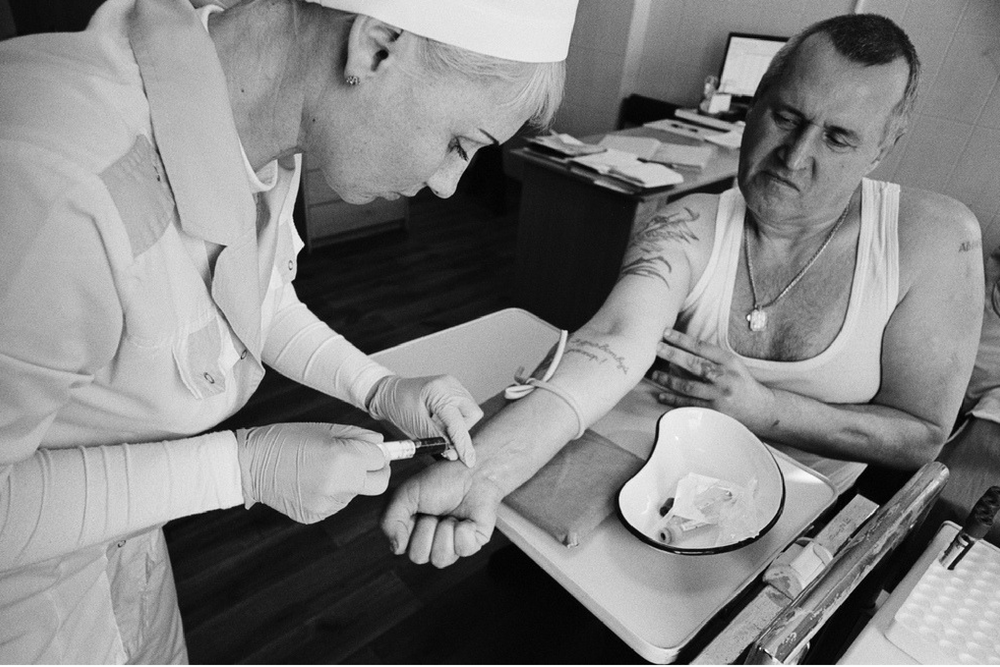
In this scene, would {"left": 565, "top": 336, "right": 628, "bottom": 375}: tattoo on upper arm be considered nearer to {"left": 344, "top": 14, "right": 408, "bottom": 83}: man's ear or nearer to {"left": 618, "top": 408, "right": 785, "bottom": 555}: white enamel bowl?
{"left": 618, "top": 408, "right": 785, "bottom": 555}: white enamel bowl

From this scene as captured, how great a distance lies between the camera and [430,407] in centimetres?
103

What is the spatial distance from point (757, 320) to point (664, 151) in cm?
189

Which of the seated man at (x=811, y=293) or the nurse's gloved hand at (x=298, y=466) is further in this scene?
the seated man at (x=811, y=293)

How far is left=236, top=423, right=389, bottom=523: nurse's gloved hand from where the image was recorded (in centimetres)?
82

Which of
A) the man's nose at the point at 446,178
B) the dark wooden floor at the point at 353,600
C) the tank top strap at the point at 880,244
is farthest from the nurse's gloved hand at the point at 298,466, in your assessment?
the tank top strap at the point at 880,244

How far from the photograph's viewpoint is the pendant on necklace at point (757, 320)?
1.31 meters

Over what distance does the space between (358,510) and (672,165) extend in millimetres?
2108

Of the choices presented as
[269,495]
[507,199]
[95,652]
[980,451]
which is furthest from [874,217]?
[507,199]

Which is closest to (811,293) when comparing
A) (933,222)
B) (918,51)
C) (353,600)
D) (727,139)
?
(933,222)

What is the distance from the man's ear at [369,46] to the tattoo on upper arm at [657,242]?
0.78 metres

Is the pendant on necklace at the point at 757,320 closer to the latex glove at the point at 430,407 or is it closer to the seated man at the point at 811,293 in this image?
the seated man at the point at 811,293

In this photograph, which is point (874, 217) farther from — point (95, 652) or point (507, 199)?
point (507, 199)

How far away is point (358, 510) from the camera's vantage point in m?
1.99

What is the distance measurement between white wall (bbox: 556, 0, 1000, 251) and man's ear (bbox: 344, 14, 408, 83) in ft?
11.4
